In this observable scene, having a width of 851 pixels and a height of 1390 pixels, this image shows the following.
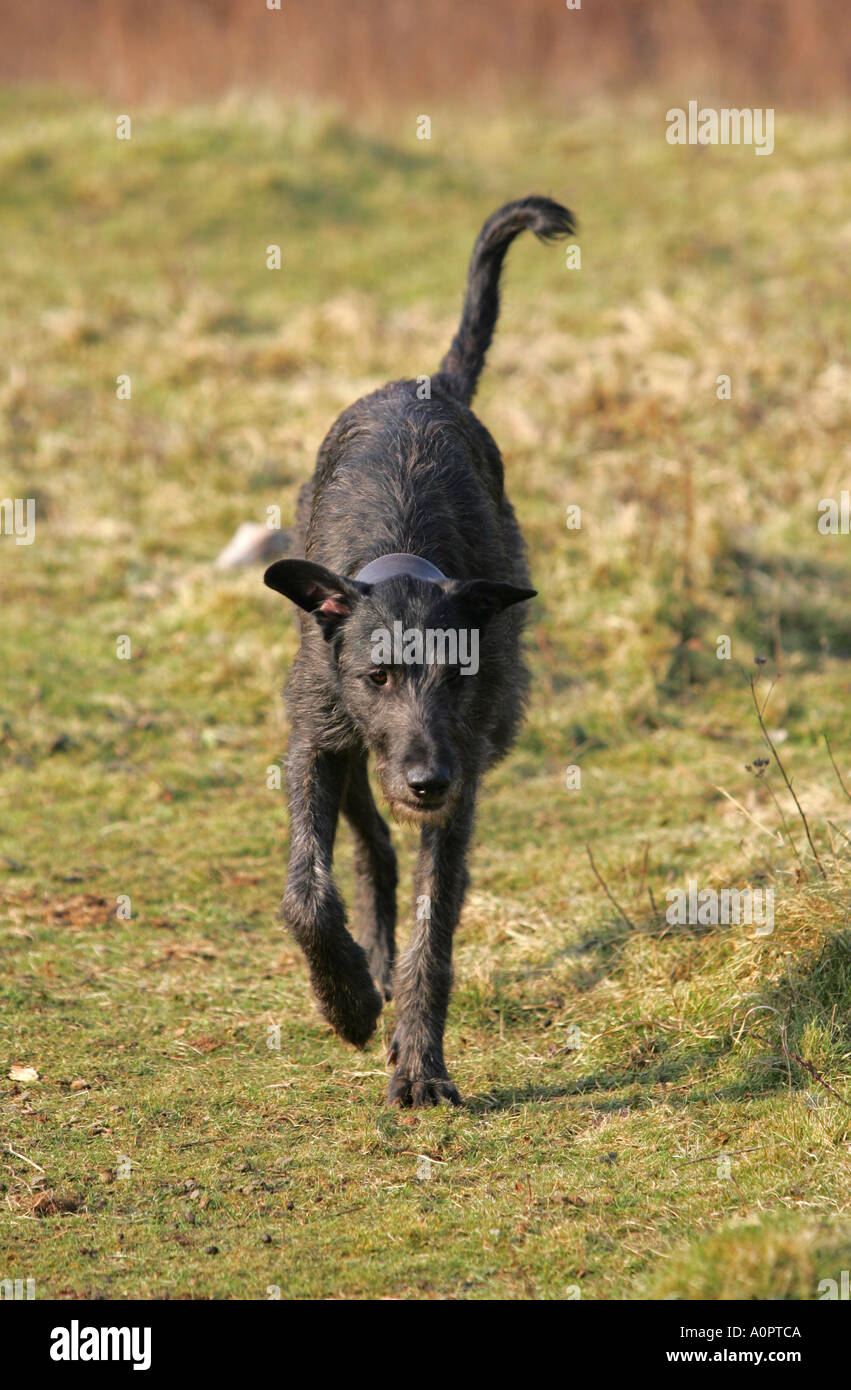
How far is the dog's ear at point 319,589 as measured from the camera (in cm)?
521

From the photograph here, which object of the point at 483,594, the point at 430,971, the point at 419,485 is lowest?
the point at 430,971

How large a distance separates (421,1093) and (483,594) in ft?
5.71

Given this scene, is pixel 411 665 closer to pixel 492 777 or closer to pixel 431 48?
pixel 492 777

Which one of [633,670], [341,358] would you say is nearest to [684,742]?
[633,670]

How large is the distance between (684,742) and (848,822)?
2.15 meters

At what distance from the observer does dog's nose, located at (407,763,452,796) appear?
4.91m

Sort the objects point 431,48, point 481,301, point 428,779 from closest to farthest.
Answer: point 428,779, point 481,301, point 431,48

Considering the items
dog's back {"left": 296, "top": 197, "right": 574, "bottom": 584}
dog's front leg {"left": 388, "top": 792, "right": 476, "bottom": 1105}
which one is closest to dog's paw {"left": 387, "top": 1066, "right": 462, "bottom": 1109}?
dog's front leg {"left": 388, "top": 792, "right": 476, "bottom": 1105}

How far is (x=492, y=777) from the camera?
859cm

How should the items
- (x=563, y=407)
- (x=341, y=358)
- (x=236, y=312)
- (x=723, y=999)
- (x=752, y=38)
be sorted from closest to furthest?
1. (x=723, y=999)
2. (x=563, y=407)
3. (x=341, y=358)
4. (x=236, y=312)
5. (x=752, y=38)

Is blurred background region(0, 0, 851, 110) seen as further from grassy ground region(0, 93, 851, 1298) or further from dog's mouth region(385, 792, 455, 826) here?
dog's mouth region(385, 792, 455, 826)

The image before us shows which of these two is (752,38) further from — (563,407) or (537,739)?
(537,739)

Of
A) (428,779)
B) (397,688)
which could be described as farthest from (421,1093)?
(397,688)

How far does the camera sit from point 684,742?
28.5 ft
